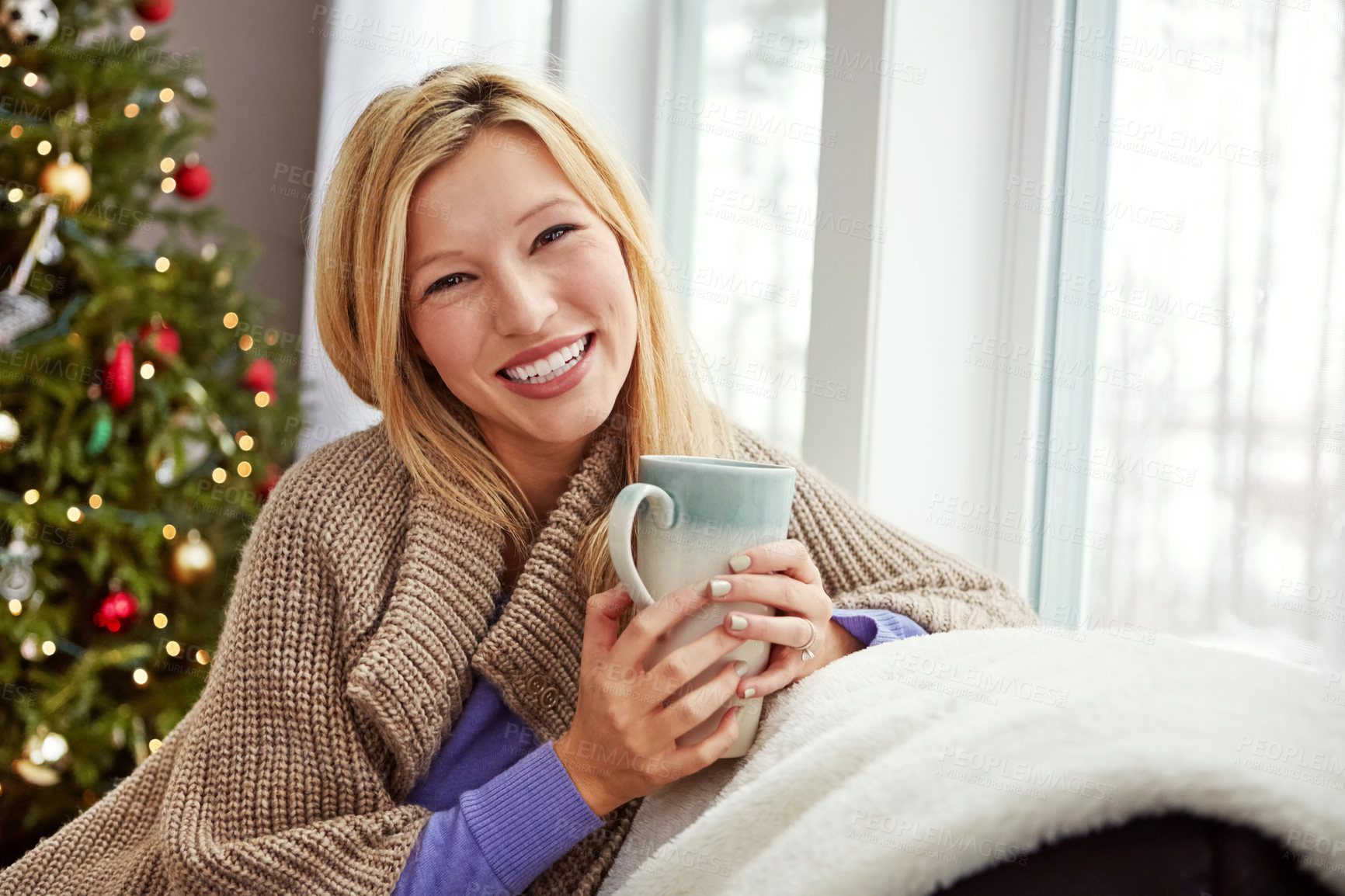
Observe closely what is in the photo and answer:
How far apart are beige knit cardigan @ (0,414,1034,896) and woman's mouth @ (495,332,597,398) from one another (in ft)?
0.32

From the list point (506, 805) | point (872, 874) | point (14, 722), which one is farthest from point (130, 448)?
point (872, 874)

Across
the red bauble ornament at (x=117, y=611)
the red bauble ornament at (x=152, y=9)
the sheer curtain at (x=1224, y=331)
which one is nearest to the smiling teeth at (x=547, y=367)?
the sheer curtain at (x=1224, y=331)

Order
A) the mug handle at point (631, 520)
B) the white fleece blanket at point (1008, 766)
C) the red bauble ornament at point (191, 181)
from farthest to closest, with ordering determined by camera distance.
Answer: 1. the red bauble ornament at point (191, 181)
2. the mug handle at point (631, 520)
3. the white fleece blanket at point (1008, 766)

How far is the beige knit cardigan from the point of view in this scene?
808 millimetres

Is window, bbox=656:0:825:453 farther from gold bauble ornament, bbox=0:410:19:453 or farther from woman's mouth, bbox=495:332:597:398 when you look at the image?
gold bauble ornament, bbox=0:410:19:453

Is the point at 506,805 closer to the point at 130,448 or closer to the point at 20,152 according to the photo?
the point at 130,448

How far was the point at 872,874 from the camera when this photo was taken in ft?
1.70

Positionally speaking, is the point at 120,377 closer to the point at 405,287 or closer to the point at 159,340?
the point at 159,340

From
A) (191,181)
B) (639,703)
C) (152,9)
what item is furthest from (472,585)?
(152,9)

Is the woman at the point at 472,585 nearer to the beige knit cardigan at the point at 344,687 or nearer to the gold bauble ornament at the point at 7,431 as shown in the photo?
the beige knit cardigan at the point at 344,687

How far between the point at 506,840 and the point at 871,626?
1.31ft

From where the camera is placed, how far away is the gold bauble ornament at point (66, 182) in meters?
1.91

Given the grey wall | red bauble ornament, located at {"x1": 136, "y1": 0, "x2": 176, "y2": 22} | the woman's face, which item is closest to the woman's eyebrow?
the woman's face

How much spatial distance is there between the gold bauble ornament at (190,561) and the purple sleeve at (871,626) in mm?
1691
